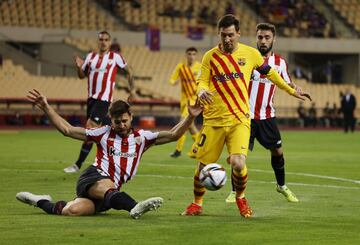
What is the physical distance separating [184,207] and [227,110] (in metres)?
1.50

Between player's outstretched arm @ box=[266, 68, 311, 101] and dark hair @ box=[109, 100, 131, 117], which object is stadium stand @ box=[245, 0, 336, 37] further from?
dark hair @ box=[109, 100, 131, 117]

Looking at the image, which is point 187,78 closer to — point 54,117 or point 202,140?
point 202,140

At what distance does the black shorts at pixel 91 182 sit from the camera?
36.7 feet

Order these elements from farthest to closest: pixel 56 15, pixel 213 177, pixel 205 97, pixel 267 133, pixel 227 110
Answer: pixel 56 15 → pixel 267 133 → pixel 227 110 → pixel 205 97 → pixel 213 177

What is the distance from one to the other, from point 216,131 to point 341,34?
134 ft

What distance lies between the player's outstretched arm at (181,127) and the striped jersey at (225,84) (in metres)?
0.57

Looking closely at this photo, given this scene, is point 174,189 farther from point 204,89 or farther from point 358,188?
point 204,89

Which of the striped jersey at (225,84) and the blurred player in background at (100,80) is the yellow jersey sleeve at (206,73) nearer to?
the striped jersey at (225,84)

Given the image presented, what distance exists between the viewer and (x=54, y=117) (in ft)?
35.2

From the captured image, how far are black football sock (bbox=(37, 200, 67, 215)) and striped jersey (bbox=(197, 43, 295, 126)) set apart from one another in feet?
6.13

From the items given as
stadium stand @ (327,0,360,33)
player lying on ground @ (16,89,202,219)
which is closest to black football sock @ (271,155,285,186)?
player lying on ground @ (16,89,202,219)

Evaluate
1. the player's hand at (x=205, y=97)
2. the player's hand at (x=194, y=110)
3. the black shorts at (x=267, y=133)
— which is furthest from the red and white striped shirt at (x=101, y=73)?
the player's hand at (x=194, y=110)

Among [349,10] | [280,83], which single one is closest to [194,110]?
[280,83]

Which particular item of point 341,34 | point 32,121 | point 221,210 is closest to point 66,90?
point 32,121
